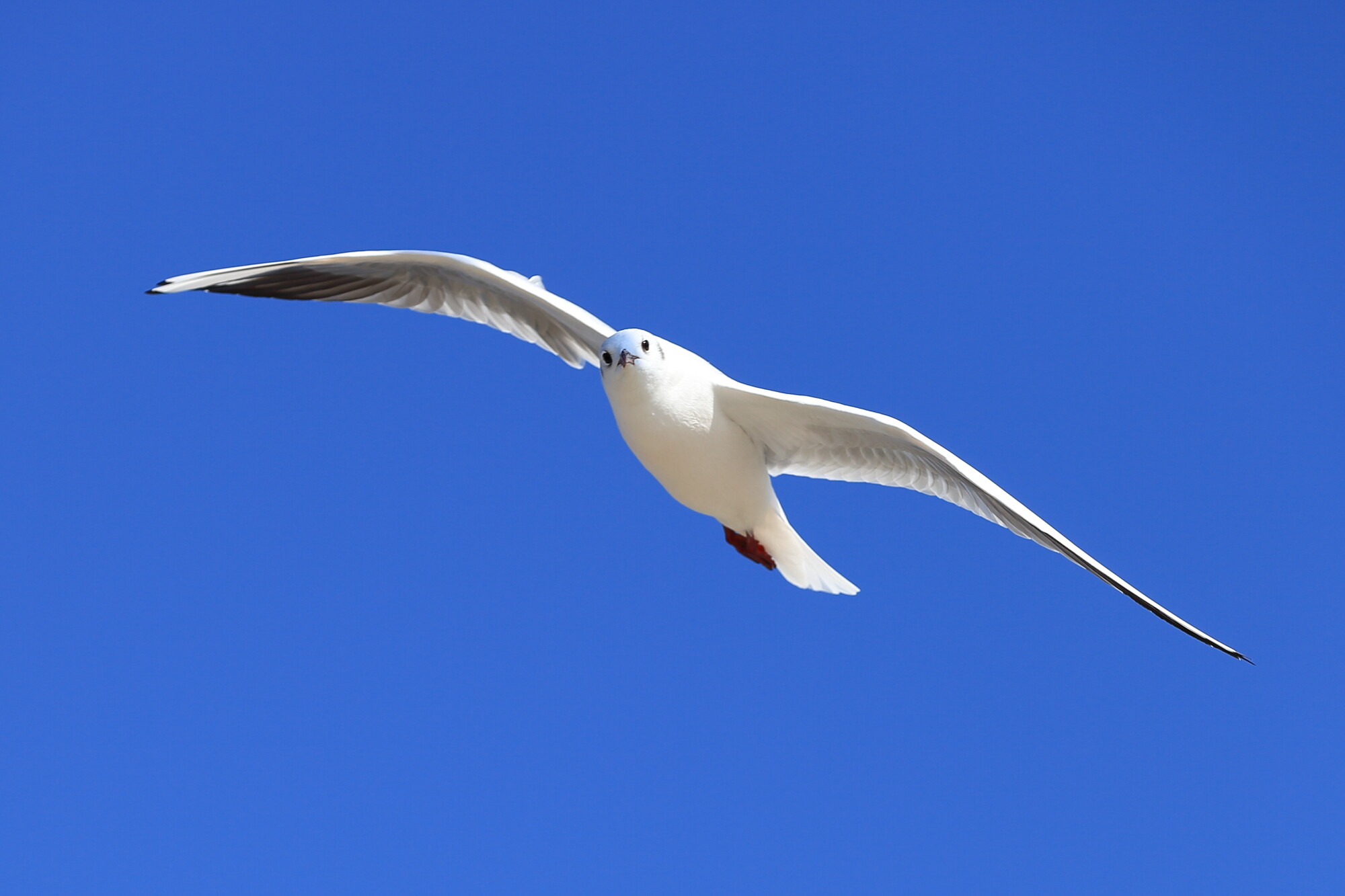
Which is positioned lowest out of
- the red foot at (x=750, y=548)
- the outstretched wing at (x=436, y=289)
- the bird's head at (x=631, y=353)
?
the red foot at (x=750, y=548)

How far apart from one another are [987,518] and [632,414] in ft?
5.72

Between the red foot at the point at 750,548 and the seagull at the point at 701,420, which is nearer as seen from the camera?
the seagull at the point at 701,420

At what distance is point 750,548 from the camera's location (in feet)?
21.0

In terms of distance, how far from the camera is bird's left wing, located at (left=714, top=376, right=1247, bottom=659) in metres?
5.45

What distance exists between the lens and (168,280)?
6102 millimetres

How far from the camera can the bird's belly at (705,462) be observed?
18.8 ft

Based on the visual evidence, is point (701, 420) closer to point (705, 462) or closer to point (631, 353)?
point (705, 462)

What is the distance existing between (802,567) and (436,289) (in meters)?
2.50

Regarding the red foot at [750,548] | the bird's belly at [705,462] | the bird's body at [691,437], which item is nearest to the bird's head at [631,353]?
the bird's body at [691,437]

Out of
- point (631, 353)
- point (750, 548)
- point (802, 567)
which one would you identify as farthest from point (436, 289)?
point (802, 567)

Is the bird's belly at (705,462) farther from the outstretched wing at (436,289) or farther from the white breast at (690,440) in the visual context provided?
the outstretched wing at (436,289)

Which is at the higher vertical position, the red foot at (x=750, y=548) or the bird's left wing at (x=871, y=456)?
the bird's left wing at (x=871, y=456)

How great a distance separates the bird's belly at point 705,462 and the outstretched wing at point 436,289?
2.37 feet

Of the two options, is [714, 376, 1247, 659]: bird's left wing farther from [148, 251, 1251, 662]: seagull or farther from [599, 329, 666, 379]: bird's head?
[599, 329, 666, 379]: bird's head
